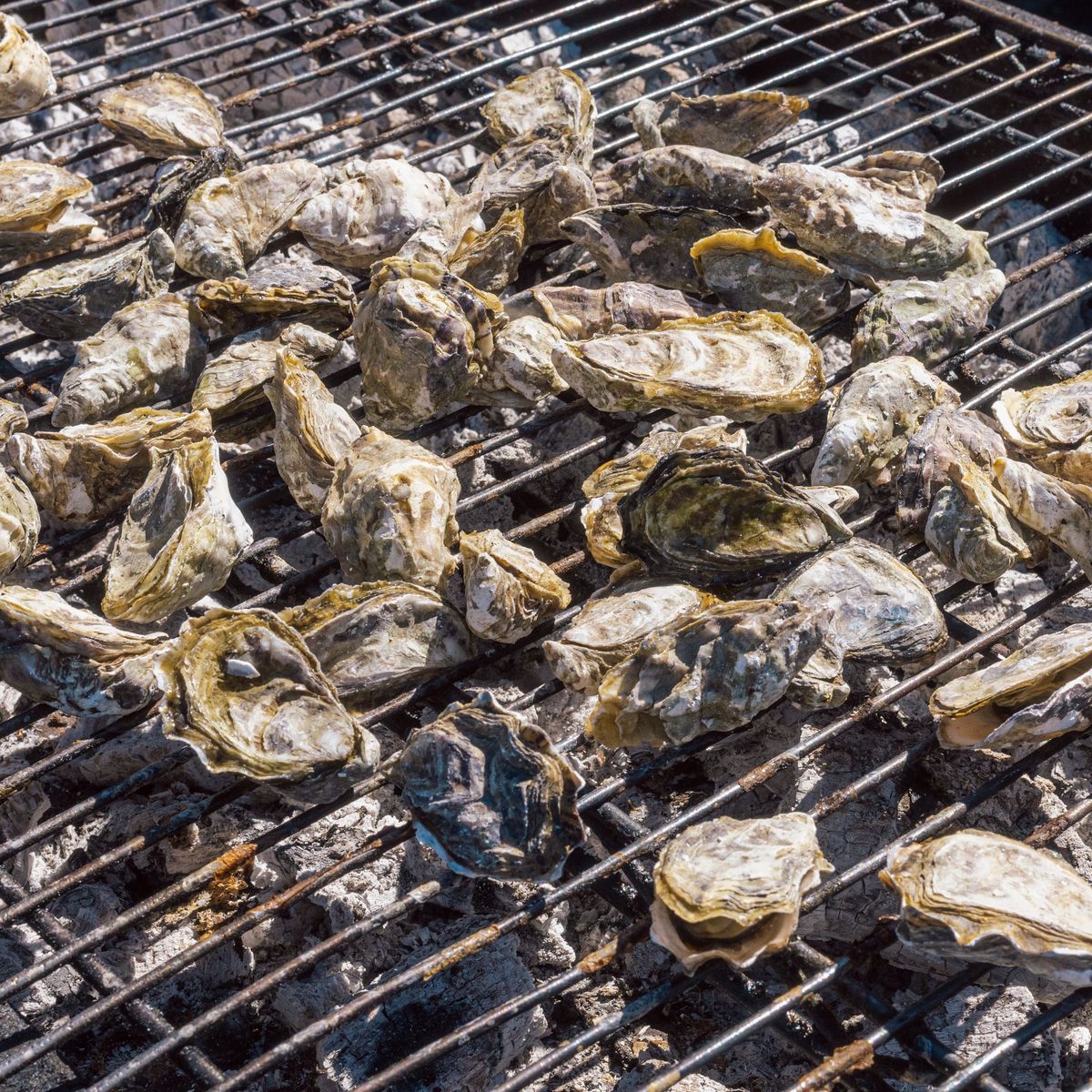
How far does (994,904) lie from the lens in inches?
50.8

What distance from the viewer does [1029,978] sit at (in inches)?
60.6

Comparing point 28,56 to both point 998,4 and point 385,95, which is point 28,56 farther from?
point 998,4

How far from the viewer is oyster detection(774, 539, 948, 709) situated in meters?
1.56

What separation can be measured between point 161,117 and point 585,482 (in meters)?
1.34

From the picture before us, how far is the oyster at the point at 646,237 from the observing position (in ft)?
7.19

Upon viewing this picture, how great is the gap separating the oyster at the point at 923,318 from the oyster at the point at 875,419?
74mm

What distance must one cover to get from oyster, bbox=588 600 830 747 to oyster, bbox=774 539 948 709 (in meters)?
0.06

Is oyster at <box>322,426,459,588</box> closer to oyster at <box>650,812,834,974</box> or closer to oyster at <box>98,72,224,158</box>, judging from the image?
oyster at <box>650,812,834,974</box>

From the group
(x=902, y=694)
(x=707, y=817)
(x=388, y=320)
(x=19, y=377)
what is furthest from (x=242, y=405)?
(x=902, y=694)

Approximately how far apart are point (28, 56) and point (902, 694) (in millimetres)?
2173

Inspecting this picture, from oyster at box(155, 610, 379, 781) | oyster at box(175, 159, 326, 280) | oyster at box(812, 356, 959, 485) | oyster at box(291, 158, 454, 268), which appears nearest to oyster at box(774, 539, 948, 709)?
oyster at box(812, 356, 959, 485)

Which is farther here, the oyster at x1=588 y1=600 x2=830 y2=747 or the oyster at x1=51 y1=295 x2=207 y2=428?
the oyster at x1=51 y1=295 x2=207 y2=428

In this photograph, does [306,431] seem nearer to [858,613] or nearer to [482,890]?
[482,890]

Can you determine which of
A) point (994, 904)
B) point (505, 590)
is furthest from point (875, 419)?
point (994, 904)
